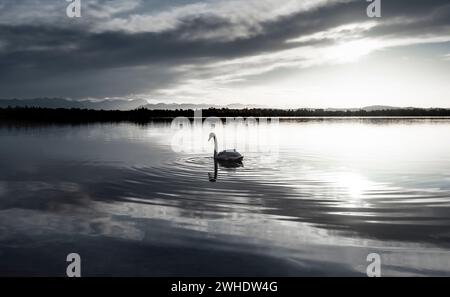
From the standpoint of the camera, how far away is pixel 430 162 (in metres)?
33.2

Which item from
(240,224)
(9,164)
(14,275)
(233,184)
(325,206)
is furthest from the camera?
(9,164)

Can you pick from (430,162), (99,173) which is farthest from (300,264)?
(430,162)

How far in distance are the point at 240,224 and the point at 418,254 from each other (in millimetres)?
5772

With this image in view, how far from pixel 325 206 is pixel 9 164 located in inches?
1043

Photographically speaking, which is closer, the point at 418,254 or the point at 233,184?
the point at 418,254

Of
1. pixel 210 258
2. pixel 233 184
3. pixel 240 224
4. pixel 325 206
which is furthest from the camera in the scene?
pixel 233 184

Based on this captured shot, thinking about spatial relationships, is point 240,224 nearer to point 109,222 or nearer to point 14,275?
point 109,222

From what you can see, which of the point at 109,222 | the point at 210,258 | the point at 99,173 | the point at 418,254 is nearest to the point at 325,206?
the point at 418,254

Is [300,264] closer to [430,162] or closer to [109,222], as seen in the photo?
[109,222]

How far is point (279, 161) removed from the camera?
1336 inches

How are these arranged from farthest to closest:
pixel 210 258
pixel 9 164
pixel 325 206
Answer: pixel 9 164, pixel 325 206, pixel 210 258

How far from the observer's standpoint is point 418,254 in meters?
11.8
